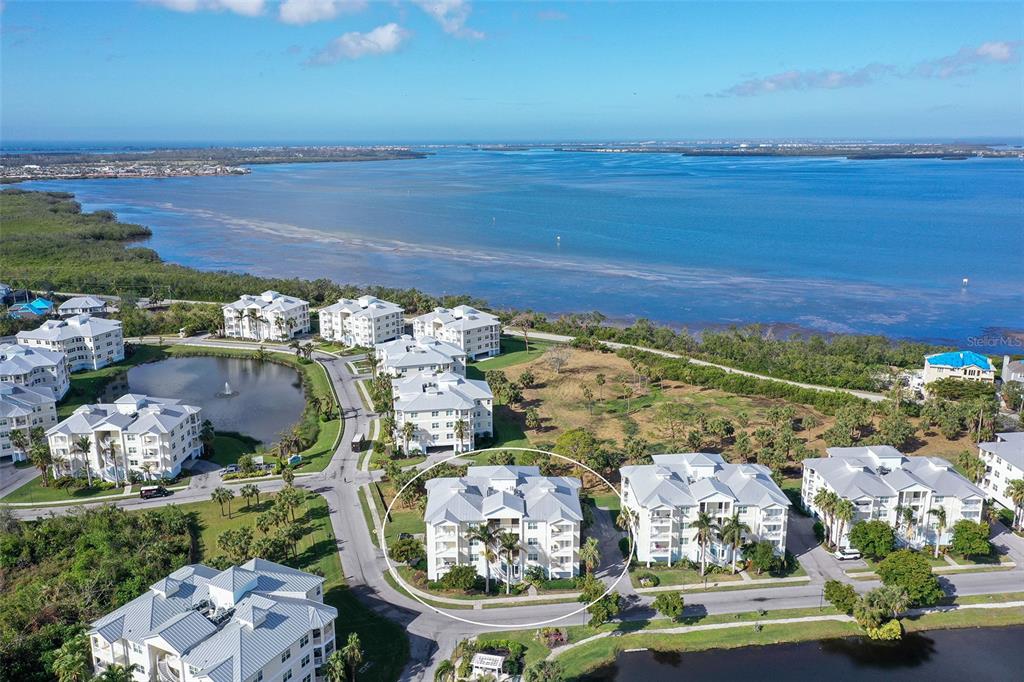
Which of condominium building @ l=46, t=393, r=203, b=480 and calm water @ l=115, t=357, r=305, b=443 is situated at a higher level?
condominium building @ l=46, t=393, r=203, b=480

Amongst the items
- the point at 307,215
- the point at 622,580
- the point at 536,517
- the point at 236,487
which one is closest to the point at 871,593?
the point at 622,580

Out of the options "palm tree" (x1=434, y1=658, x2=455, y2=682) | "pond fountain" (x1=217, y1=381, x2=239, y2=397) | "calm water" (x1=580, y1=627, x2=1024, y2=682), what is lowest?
"calm water" (x1=580, y1=627, x2=1024, y2=682)

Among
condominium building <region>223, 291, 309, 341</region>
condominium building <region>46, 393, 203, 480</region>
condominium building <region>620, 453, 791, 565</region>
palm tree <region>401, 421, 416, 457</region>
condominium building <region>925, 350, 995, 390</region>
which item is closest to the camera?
condominium building <region>620, 453, 791, 565</region>

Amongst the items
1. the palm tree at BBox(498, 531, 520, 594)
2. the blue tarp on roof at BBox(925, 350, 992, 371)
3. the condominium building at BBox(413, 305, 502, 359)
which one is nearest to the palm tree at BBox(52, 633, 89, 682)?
the palm tree at BBox(498, 531, 520, 594)

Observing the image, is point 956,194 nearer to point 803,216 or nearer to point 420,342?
point 803,216

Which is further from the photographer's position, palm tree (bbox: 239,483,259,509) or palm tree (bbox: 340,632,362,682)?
palm tree (bbox: 239,483,259,509)

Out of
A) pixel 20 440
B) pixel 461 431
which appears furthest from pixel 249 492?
pixel 20 440

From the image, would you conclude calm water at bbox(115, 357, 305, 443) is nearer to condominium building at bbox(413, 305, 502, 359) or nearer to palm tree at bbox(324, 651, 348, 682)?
condominium building at bbox(413, 305, 502, 359)
